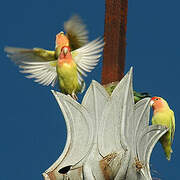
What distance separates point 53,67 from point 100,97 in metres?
0.87

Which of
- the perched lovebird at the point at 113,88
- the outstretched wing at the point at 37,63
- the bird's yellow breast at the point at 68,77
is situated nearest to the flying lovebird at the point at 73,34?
the outstretched wing at the point at 37,63

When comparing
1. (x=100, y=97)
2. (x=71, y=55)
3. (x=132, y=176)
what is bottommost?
(x=132, y=176)

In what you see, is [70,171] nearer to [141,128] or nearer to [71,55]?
[141,128]

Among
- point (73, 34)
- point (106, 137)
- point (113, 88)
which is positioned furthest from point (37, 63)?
point (106, 137)

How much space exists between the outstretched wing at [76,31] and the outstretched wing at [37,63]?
0.72 ft

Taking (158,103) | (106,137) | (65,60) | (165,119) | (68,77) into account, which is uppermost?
(65,60)

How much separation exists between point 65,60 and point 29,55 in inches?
19.4

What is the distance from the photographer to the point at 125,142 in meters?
3.80

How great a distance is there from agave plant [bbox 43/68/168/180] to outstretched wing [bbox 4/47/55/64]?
0.88 meters

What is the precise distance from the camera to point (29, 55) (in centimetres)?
497

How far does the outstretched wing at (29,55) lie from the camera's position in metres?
4.74

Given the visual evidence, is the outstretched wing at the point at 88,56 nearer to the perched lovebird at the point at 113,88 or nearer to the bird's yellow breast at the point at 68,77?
the bird's yellow breast at the point at 68,77

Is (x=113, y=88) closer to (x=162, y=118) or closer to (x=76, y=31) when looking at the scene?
(x=162, y=118)

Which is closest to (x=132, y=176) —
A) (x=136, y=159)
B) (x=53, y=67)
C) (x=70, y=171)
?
(x=136, y=159)
